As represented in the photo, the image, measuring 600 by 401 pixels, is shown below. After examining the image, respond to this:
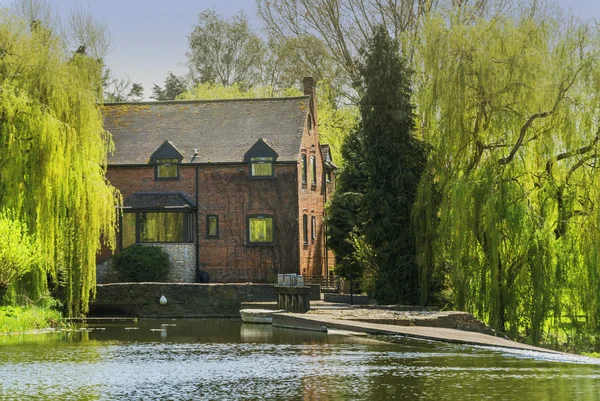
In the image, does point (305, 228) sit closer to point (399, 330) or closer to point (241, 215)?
point (241, 215)

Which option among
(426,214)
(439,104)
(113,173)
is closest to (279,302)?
(426,214)

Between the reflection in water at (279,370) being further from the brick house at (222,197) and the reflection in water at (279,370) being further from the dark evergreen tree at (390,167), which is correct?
the brick house at (222,197)

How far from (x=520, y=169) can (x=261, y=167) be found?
1685 centimetres

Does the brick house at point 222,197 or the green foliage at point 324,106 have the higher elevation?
the green foliage at point 324,106

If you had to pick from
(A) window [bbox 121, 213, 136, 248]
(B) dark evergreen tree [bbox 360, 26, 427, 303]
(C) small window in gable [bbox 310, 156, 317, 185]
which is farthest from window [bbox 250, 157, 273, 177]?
(B) dark evergreen tree [bbox 360, 26, 427, 303]

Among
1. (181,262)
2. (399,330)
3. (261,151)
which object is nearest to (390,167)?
(399,330)

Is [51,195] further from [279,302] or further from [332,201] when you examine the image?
[332,201]

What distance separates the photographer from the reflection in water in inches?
639

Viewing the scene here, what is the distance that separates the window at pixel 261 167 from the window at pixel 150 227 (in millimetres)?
3505

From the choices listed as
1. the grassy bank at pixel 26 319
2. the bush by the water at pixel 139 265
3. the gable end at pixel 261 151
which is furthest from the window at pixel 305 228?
the grassy bank at pixel 26 319

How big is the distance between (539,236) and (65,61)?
14761 mm

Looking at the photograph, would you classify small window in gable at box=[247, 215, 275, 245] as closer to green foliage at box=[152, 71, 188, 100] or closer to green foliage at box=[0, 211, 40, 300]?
green foliage at box=[0, 211, 40, 300]

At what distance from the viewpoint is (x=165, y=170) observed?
45156mm

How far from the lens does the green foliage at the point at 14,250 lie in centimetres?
2805
